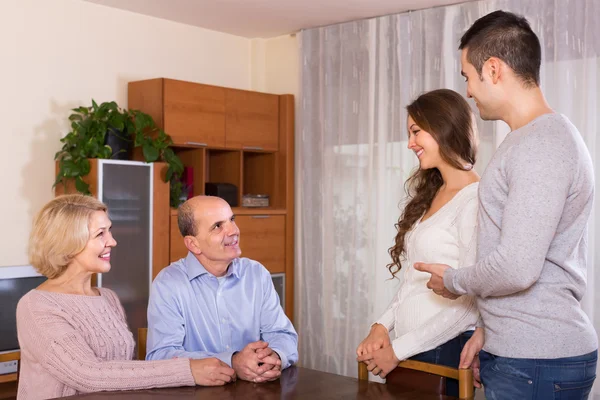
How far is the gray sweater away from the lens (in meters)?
1.74

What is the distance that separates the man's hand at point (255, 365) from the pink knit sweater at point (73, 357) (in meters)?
0.18

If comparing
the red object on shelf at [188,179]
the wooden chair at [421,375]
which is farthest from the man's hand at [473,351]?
the red object on shelf at [188,179]

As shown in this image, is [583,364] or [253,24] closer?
[583,364]

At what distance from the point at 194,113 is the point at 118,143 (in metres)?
0.62

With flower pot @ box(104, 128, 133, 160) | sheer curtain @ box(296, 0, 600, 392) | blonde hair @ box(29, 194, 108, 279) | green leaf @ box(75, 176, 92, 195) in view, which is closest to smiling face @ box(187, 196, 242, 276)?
blonde hair @ box(29, 194, 108, 279)

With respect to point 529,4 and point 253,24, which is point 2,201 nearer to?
point 253,24

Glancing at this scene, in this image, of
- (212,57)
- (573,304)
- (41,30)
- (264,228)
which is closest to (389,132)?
(264,228)

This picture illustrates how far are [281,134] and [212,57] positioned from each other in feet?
2.63

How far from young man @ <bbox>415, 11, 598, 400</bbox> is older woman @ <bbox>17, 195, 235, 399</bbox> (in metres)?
0.89

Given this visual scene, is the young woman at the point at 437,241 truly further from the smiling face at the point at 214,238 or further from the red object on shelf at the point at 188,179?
the red object on shelf at the point at 188,179

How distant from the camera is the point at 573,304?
185cm

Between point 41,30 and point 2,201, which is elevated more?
point 41,30

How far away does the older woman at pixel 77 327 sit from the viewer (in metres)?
2.31

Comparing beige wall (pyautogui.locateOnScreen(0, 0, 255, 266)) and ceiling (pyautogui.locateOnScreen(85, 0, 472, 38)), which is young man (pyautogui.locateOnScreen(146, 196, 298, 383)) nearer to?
beige wall (pyautogui.locateOnScreen(0, 0, 255, 266))
